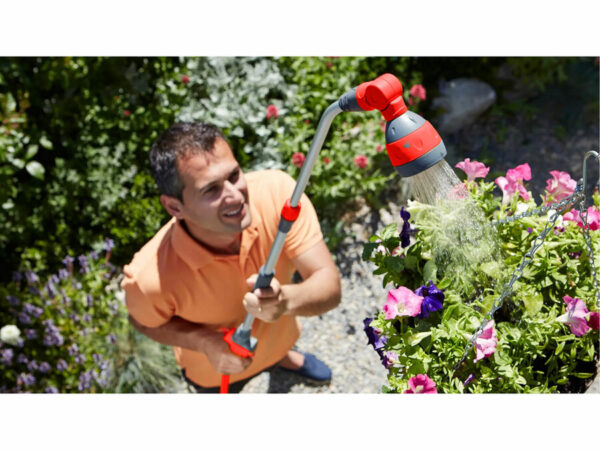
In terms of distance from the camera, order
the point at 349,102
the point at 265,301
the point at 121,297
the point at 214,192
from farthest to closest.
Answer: the point at 121,297 < the point at 214,192 < the point at 265,301 < the point at 349,102

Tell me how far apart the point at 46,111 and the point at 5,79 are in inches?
18.5

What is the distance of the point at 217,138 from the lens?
2.12 m

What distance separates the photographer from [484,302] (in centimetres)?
134

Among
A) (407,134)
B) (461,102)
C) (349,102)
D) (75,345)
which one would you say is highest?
(461,102)

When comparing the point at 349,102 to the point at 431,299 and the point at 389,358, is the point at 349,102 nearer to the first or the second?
the point at 431,299

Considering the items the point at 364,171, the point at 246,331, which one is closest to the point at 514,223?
the point at 246,331

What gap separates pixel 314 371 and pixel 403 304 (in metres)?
1.91

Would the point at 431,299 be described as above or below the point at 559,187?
below

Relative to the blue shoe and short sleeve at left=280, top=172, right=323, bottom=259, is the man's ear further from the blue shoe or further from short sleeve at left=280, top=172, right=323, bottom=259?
the blue shoe

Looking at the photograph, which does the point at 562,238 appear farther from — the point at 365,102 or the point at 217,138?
the point at 217,138

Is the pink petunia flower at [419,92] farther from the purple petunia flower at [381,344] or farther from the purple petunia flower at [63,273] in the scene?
the purple petunia flower at [63,273]

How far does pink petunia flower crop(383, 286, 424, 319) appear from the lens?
4.24ft

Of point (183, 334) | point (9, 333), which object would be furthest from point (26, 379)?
point (183, 334)

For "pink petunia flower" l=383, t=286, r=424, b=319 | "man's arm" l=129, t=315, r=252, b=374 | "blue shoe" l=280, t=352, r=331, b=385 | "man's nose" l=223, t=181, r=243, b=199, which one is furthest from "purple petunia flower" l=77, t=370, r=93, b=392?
"pink petunia flower" l=383, t=286, r=424, b=319
